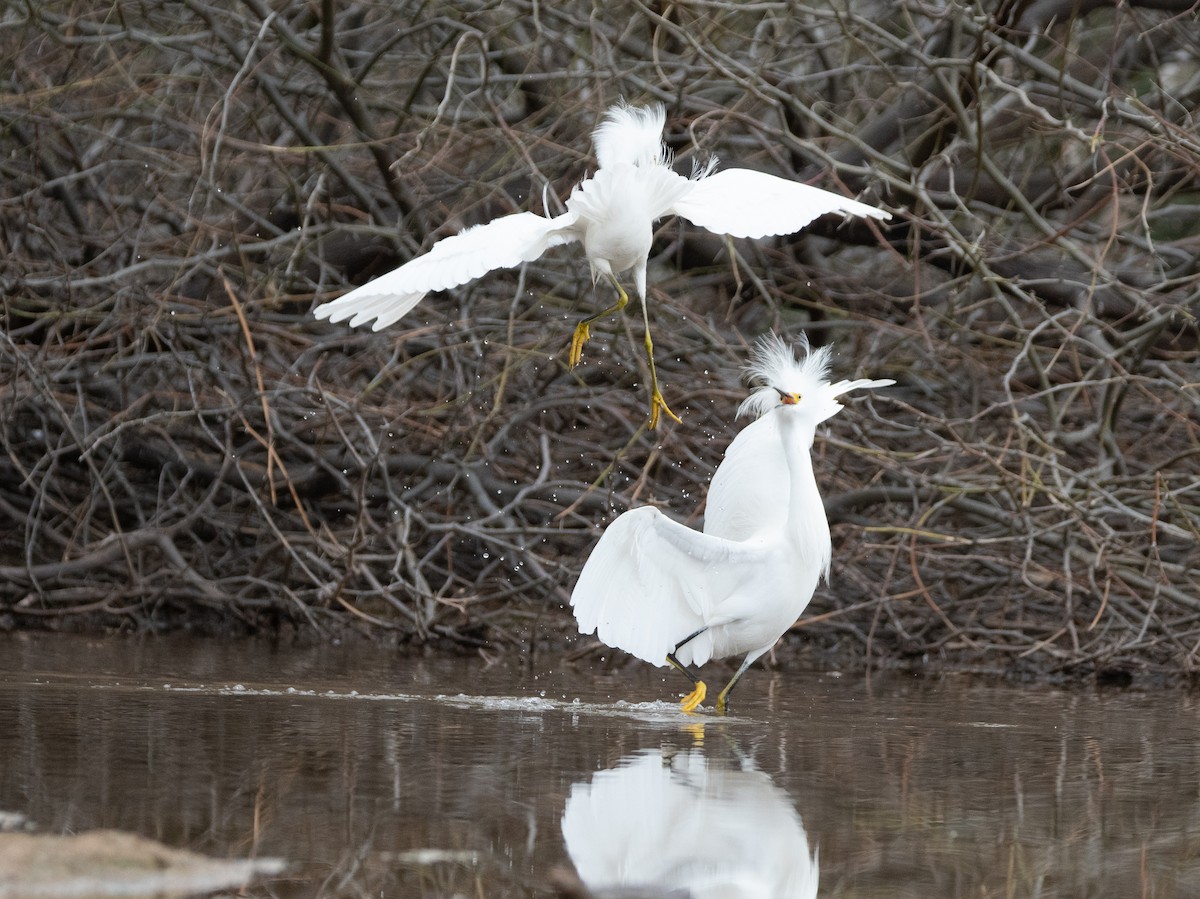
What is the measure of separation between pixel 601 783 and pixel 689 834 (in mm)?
601

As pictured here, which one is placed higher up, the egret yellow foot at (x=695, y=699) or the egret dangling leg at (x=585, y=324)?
the egret dangling leg at (x=585, y=324)

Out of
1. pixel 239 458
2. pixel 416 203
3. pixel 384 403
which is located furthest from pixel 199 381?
pixel 416 203

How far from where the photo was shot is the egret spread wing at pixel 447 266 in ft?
16.9

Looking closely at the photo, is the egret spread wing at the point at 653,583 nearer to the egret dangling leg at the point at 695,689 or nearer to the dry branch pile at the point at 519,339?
the egret dangling leg at the point at 695,689

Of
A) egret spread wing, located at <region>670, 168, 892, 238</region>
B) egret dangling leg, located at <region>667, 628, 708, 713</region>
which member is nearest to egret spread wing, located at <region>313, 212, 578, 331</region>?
egret spread wing, located at <region>670, 168, 892, 238</region>

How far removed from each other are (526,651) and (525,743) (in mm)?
3127

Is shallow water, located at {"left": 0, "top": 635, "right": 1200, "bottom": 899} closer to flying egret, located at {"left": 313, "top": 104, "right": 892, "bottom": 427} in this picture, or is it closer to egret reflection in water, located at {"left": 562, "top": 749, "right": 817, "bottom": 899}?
egret reflection in water, located at {"left": 562, "top": 749, "right": 817, "bottom": 899}

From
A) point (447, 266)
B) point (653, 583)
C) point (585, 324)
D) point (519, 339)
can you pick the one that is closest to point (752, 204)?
point (585, 324)

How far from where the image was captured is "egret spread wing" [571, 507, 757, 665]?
538 centimetres

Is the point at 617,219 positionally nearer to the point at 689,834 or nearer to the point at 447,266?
the point at 447,266

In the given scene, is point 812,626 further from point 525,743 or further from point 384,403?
point 525,743

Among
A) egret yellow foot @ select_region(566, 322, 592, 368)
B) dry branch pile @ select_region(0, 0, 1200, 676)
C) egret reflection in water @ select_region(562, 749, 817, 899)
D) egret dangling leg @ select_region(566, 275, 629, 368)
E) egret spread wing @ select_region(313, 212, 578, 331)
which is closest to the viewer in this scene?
egret reflection in water @ select_region(562, 749, 817, 899)

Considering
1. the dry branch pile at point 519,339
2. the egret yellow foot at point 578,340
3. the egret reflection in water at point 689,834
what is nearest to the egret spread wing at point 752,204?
the egret yellow foot at point 578,340

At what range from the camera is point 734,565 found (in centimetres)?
550
